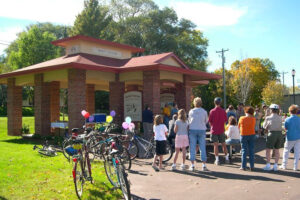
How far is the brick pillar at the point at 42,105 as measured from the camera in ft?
54.4

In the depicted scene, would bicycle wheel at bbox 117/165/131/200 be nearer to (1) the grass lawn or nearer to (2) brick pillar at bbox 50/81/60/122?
(1) the grass lawn

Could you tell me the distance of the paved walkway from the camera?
5.89 meters

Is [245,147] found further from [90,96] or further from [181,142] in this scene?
[90,96]

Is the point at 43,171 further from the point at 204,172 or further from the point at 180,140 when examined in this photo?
the point at 204,172

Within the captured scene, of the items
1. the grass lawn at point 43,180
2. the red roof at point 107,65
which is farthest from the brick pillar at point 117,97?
the grass lawn at point 43,180

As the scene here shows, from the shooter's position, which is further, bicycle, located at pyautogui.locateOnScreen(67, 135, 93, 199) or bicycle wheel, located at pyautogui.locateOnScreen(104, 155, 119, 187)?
bicycle wheel, located at pyautogui.locateOnScreen(104, 155, 119, 187)

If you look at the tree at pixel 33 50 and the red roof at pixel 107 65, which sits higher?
the tree at pixel 33 50

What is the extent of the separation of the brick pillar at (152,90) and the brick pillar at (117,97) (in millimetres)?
1924

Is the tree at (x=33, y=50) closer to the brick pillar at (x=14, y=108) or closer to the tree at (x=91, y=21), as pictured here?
the tree at (x=91, y=21)

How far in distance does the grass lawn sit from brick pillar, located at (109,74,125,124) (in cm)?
667

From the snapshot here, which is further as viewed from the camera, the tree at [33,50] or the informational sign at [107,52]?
the tree at [33,50]

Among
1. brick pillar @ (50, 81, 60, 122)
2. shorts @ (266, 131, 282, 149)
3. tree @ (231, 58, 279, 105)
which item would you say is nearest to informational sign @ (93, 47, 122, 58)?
brick pillar @ (50, 81, 60, 122)

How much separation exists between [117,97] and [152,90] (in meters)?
2.56

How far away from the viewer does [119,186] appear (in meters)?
5.99
